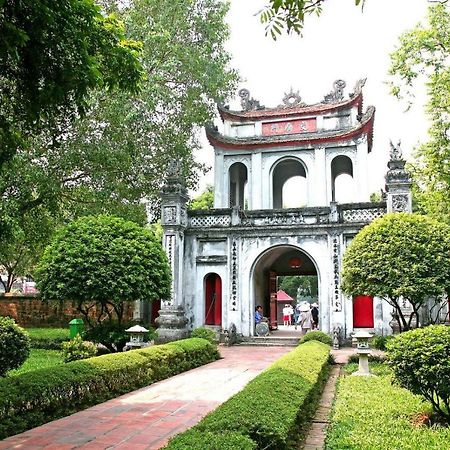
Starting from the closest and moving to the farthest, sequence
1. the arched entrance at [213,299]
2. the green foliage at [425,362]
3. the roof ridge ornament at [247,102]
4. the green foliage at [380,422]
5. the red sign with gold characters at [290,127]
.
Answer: the green foliage at [380,422], the green foliage at [425,362], the arched entrance at [213,299], the red sign with gold characters at [290,127], the roof ridge ornament at [247,102]

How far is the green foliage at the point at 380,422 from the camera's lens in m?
5.30

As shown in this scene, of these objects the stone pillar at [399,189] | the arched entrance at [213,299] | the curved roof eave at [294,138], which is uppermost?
the curved roof eave at [294,138]

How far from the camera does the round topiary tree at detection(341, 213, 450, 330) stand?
37.7ft

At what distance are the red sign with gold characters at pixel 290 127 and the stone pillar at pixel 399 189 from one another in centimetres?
576

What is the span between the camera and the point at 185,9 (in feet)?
58.6

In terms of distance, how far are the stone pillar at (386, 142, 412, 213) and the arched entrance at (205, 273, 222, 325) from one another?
675 cm

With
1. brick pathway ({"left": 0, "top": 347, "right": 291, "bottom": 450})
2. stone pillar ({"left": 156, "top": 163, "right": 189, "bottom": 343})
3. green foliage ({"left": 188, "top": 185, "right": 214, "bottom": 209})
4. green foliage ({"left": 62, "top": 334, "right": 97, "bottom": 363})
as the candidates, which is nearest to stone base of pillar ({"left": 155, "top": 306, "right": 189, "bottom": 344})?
stone pillar ({"left": 156, "top": 163, "right": 189, "bottom": 343})

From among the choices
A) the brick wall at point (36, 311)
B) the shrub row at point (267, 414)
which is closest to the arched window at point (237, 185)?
the brick wall at point (36, 311)

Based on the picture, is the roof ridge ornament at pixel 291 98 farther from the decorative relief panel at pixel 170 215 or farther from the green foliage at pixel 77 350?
the green foliage at pixel 77 350

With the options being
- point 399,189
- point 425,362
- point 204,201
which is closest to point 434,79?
point 399,189

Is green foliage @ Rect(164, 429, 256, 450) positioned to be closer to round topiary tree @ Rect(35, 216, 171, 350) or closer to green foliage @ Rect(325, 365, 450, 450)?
green foliage @ Rect(325, 365, 450, 450)

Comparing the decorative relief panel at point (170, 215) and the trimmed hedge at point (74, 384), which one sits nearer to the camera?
the trimmed hedge at point (74, 384)

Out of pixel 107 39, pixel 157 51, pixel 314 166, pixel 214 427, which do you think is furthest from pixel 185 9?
pixel 214 427

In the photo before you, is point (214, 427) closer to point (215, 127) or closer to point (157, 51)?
point (157, 51)
